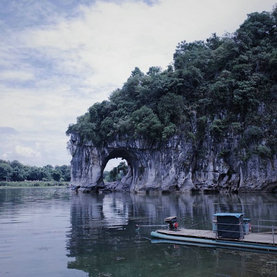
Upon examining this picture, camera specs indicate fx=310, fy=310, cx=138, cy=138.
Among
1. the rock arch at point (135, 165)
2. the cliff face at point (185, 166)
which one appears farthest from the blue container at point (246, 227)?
the rock arch at point (135, 165)

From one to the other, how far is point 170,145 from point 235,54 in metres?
14.2

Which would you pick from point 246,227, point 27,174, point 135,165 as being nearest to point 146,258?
point 246,227

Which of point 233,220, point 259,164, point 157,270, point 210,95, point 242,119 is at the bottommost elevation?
point 157,270

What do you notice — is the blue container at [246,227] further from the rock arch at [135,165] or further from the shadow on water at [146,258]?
the rock arch at [135,165]

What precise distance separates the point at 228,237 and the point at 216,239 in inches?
15.9

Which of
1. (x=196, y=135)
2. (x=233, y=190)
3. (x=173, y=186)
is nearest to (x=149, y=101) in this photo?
(x=196, y=135)

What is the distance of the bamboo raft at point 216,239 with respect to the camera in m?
9.53

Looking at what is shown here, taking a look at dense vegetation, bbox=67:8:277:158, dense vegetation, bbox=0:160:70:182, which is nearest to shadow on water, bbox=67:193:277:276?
dense vegetation, bbox=67:8:277:158

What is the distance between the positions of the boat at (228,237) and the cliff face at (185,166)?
2416 cm

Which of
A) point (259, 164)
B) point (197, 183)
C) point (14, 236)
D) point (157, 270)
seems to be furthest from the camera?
point (197, 183)

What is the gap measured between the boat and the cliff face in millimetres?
24161

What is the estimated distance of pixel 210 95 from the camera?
3925cm

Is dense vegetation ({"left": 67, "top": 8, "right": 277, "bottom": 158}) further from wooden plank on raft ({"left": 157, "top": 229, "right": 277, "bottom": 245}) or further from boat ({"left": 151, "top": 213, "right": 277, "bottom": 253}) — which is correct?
boat ({"left": 151, "top": 213, "right": 277, "bottom": 253})

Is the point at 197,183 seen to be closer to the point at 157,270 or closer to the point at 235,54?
the point at 235,54
